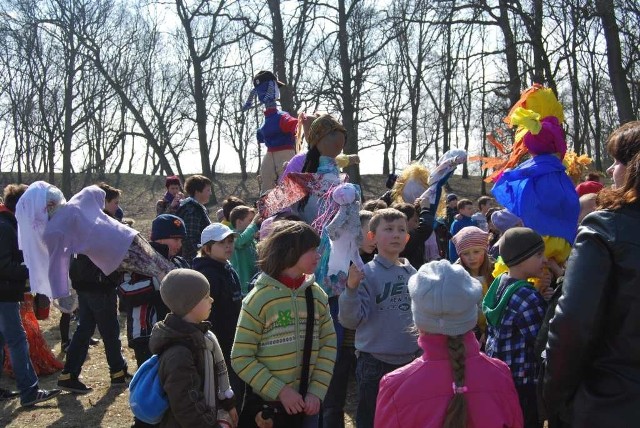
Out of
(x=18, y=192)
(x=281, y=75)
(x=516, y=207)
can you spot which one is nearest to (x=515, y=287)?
(x=516, y=207)

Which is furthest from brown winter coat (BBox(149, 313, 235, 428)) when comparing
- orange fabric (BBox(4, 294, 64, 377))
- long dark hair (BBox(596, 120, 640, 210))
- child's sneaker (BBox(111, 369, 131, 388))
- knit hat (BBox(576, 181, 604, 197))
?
orange fabric (BBox(4, 294, 64, 377))

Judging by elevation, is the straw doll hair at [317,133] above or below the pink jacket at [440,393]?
above

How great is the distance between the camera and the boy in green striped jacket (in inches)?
128

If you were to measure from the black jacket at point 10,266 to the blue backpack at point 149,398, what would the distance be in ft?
10.1

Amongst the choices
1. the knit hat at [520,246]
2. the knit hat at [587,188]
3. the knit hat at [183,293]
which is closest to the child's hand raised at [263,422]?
the knit hat at [183,293]

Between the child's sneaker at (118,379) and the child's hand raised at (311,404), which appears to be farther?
the child's sneaker at (118,379)

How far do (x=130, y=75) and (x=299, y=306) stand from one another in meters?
31.7

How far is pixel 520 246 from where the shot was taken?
363 cm

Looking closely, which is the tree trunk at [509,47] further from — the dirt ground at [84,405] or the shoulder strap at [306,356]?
the shoulder strap at [306,356]

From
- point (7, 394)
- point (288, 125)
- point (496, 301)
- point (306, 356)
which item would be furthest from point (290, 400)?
point (7, 394)

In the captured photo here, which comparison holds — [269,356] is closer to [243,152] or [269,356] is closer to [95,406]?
[95,406]

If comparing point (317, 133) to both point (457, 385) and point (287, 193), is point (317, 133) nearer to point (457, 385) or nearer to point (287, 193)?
point (287, 193)

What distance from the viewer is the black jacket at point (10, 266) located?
5.75 meters

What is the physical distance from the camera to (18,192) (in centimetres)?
607
